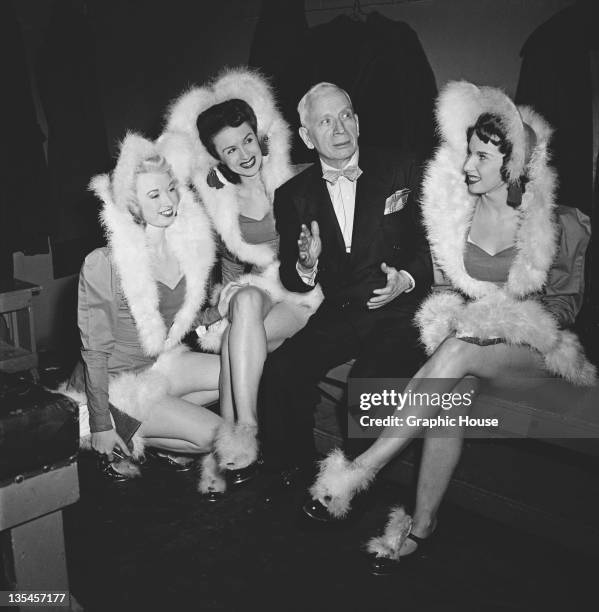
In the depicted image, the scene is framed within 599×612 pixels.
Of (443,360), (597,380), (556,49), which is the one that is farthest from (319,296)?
(556,49)

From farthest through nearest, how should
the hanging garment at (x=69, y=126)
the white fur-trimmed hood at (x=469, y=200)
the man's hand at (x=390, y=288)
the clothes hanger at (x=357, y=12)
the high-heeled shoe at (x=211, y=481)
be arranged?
the hanging garment at (x=69, y=126), the clothes hanger at (x=357, y=12), the high-heeled shoe at (x=211, y=481), the man's hand at (x=390, y=288), the white fur-trimmed hood at (x=469, y=200)

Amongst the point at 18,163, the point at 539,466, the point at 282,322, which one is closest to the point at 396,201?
the point at 282,322

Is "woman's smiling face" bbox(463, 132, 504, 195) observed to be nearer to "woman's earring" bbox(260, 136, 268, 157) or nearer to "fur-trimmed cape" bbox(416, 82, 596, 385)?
"fur-trimmed cape" bbox(416, 82, 596, 385)

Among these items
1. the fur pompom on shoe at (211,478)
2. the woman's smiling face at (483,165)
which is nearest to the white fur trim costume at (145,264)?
the fur pompom on shoe at (211,478)

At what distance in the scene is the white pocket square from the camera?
2.45 m

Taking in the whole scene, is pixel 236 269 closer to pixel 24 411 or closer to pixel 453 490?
pixel 453 490

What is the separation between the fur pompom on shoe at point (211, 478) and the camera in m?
2.35

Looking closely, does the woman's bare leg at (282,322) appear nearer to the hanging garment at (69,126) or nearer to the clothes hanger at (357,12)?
the clothes hanger at (357,12)

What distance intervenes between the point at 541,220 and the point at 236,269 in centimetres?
130

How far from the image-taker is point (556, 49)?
2.62m

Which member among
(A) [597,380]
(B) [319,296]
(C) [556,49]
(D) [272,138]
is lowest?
(A) [597,380]

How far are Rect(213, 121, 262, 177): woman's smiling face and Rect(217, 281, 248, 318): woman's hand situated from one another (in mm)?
467

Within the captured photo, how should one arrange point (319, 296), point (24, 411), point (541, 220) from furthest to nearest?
point (319, 296) < point (541, 220) < point (24, 411)

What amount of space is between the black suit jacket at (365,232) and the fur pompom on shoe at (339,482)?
0.70 metres
